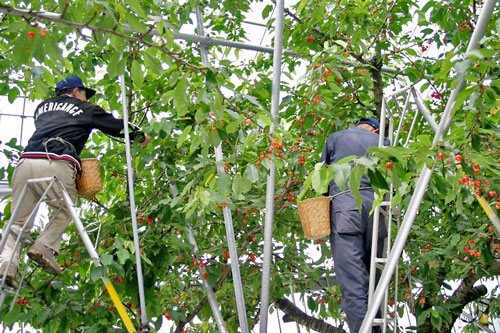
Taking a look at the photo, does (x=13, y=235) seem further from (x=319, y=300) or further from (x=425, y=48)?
(x=425, y=48)

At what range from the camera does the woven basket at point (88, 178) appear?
10.3 feet

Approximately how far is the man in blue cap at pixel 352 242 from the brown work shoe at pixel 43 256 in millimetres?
1295

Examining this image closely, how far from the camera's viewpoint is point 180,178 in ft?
12.1

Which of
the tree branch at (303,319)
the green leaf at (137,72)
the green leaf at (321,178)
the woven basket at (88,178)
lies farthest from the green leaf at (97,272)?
the tree branch at (303,319)

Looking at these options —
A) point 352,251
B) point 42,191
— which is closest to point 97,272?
point 42,191

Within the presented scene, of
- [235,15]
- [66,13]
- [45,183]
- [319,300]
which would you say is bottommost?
[319,300]

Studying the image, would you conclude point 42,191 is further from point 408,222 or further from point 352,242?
point 408,222

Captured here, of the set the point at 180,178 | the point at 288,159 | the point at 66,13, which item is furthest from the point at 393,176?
the point at 180,178

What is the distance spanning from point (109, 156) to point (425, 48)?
226 cm

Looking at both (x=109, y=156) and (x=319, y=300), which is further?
(x=319, y=300)

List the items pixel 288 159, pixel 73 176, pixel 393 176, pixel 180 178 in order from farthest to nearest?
pixel 180 178 < pixel 288 159 < pixel 73 176 < pixel 393 176

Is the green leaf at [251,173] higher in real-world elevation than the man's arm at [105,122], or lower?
lower

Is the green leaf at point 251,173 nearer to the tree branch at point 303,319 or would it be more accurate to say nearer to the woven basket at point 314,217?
the woven basket at point 314,217

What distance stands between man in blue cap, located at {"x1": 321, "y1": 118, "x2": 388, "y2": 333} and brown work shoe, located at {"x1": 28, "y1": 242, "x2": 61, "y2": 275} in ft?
4.25
